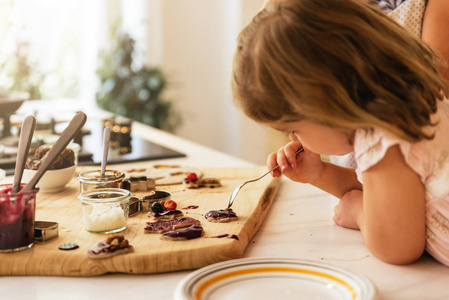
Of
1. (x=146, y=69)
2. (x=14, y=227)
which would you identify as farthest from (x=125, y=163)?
(x=146, y=69)

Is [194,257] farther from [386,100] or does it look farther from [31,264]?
[386,100]

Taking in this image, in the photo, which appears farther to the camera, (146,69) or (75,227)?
(146,69)

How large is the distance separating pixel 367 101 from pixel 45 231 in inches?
23.9

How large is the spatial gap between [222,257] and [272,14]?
42 cm

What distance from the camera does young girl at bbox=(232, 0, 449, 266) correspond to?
0.93 meters

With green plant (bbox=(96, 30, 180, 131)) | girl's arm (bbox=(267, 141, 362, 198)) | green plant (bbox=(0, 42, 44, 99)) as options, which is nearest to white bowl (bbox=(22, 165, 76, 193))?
girl's arm (bbox=(267, 141, 362, 198))

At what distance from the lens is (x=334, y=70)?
3.03 feet

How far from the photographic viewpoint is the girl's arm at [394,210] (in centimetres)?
97

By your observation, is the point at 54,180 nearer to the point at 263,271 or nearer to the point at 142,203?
the point at 142,203

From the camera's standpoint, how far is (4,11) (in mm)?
5152

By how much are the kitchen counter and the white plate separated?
0.06 m

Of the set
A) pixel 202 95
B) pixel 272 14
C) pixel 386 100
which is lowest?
pixel 202 95

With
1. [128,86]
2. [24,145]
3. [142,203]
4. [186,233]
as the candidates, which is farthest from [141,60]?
[186,233]

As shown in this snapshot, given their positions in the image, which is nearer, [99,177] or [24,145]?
[24,145]
